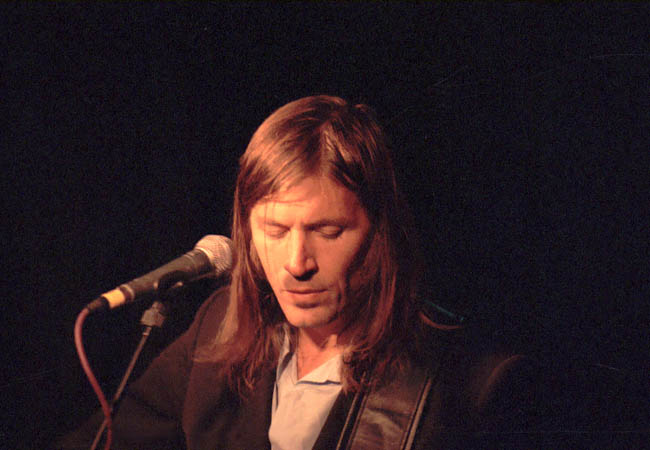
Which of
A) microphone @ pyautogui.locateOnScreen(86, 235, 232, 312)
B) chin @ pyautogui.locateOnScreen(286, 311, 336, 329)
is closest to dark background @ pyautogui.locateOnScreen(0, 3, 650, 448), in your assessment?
microphone @ pyautogui.locateOnScreen(86, 235, 232, 312)

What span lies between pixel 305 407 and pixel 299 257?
53 cm

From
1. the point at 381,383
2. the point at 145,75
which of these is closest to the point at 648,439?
the point at 381,383

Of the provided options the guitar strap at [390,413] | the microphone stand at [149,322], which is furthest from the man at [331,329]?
the microphone stand at [149,322]

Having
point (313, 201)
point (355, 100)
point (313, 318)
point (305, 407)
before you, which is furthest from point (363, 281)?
point (355, 100)

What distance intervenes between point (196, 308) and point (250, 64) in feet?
3.48

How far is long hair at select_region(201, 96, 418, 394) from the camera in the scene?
1.45 metres

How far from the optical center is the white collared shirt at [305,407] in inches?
61.2

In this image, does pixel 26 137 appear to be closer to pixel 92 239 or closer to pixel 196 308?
pixel 92 239

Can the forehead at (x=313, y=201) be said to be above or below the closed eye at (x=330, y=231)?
above

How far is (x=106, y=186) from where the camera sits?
1.91 meters

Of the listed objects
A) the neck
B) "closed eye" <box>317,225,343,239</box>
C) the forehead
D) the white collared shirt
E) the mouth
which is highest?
the forehead

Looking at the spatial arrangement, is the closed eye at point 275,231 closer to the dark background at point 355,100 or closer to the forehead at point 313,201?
the forehead at point 313,201

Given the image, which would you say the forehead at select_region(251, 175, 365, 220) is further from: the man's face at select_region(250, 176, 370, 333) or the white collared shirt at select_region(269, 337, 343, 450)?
the white collared shirt at select_region(269, 337, 343, 450)

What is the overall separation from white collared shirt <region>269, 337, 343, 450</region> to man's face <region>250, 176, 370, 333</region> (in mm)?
206
